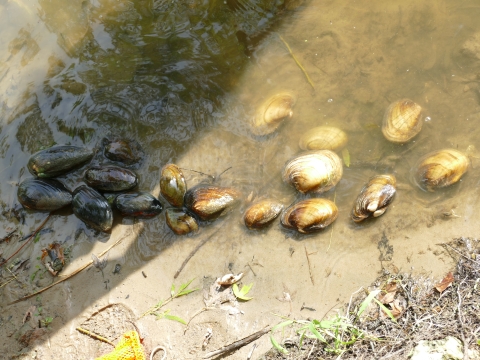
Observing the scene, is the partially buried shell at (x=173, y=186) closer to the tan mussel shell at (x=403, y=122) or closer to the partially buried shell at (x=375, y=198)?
the partially buried shell at (x=375, y=198)

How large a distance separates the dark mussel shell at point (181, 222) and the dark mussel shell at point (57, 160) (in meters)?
1.12

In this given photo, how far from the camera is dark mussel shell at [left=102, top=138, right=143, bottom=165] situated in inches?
155

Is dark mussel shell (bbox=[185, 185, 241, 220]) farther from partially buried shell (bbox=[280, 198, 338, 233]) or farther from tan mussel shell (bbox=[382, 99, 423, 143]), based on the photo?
tan mussel shell (bbox=[382, 99, 423, 143])

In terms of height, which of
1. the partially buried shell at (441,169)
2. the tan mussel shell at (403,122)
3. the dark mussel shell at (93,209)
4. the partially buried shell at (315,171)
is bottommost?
the partially buried shell at (441,169)

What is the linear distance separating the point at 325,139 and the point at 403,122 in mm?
744

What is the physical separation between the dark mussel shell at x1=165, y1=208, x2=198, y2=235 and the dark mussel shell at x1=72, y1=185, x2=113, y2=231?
587 millimetres

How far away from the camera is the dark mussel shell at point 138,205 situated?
12.3 ft

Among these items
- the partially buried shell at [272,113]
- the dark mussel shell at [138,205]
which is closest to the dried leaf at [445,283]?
the partially buried shell at [272,113]

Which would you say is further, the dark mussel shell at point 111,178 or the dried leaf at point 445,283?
the dark mussel shell at point 111,178

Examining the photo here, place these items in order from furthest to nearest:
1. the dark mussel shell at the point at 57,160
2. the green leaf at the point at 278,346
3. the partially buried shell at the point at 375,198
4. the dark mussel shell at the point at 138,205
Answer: the dark mussel shell at the point at 57,160 < the dark mussel shell at the point at 138,205 < the partially buried shell at the point at 375,198 < the green leaf at the point at 278,346

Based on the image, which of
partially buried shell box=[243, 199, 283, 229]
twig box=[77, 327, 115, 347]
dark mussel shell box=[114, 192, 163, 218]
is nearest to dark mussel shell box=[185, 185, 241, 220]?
partially buried shell box=[243, 199, 283, 229]

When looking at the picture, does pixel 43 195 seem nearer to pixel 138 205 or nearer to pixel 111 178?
pixel 111 178

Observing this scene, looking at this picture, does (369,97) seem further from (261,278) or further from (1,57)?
(1,57)

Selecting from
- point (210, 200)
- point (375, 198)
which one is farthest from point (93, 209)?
point (375, 198)
